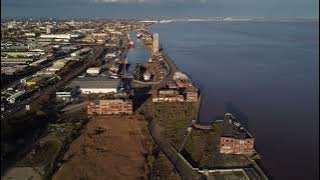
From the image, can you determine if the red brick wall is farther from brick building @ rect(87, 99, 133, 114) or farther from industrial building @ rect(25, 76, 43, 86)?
industrial building @ rect(25, 76, 43, 86)

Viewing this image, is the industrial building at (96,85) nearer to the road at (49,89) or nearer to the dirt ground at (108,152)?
the road at (49,89)

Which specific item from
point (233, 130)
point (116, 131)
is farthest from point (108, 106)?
point (233, 130)

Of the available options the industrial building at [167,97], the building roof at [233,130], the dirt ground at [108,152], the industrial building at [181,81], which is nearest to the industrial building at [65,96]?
the dirt ground at [108,152]

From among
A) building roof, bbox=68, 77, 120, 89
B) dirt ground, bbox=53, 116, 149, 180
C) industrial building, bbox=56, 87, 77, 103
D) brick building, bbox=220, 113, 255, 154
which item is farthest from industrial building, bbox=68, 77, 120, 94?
brick building, bbox=220, 113, 255, 154

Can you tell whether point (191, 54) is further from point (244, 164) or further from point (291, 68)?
point (244, 164)

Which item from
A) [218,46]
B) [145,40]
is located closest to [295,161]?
[218,46]

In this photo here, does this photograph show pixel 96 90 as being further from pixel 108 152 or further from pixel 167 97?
pixel 108 152
